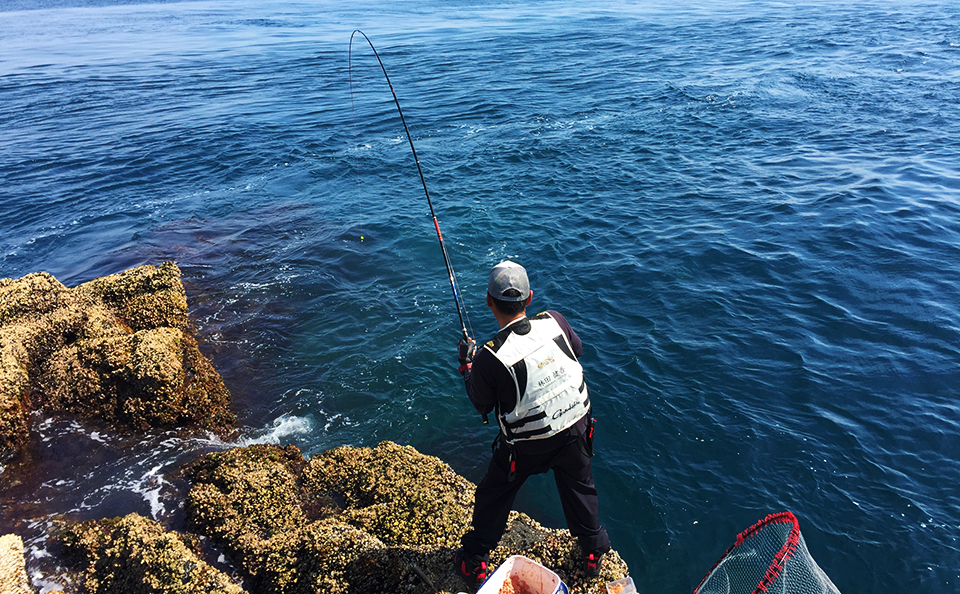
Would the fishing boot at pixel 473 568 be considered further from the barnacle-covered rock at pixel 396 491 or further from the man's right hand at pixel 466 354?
the man's right hand at pixel 466 354

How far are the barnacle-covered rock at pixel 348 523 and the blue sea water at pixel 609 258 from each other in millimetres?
653

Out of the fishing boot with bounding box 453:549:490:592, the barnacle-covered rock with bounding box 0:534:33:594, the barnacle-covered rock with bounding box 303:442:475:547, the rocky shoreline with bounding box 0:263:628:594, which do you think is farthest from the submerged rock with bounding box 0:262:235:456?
the fishing boot with bounding box 453:549:490:592

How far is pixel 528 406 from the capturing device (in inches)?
138

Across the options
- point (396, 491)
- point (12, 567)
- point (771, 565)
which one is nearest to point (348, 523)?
point (396, 491)

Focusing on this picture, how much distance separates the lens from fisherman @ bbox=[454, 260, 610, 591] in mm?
3490

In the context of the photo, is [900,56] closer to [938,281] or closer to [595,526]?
[938,281]

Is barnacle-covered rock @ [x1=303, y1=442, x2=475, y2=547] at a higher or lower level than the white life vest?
lower

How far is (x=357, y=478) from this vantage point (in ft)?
18.0

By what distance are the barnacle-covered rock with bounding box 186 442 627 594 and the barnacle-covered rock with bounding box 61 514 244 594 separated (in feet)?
1.28

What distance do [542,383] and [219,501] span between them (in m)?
3.48

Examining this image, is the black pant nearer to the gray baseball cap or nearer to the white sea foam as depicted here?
the gray baseball cap

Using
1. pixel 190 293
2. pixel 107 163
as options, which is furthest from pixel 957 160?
pixel 107 163

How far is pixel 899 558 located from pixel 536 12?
157 feet

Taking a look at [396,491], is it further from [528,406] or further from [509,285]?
[509,285]
